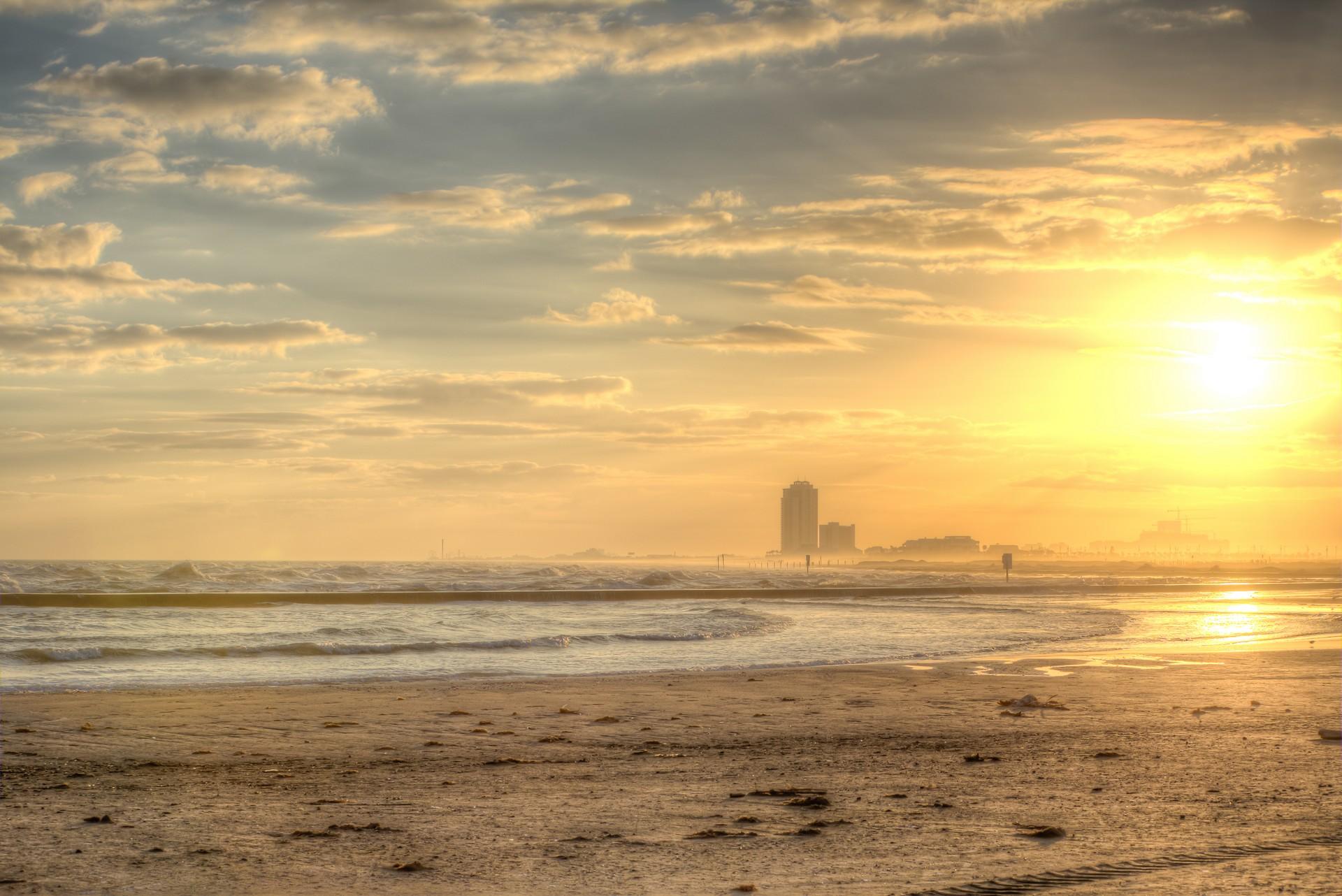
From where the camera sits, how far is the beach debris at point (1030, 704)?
13844mm

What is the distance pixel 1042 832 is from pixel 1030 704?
7334 millimetres

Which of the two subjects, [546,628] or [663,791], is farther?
[546,628]

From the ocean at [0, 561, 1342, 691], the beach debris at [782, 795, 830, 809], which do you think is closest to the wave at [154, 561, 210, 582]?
the ocean at [0, 561, 1342, 691]

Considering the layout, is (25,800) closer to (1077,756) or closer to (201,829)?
(201,829)

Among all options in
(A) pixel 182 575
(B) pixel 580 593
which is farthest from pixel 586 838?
(A) pixel 182 575

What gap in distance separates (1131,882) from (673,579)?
75547mm

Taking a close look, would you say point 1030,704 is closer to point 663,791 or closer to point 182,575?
point 663,791

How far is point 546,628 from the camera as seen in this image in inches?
1283

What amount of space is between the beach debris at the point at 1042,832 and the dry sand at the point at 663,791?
0.07m

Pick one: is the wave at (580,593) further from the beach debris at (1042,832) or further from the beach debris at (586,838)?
the beach debris at (1042,832)

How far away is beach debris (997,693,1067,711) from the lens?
13844mm

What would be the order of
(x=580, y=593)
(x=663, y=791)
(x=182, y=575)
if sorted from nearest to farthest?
1. (x=663, y=791)
2. (x=580, y=593)
3. (x=182, y=575)

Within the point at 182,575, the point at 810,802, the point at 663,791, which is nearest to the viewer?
the point at 810,802

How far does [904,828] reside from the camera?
7.24 meters
